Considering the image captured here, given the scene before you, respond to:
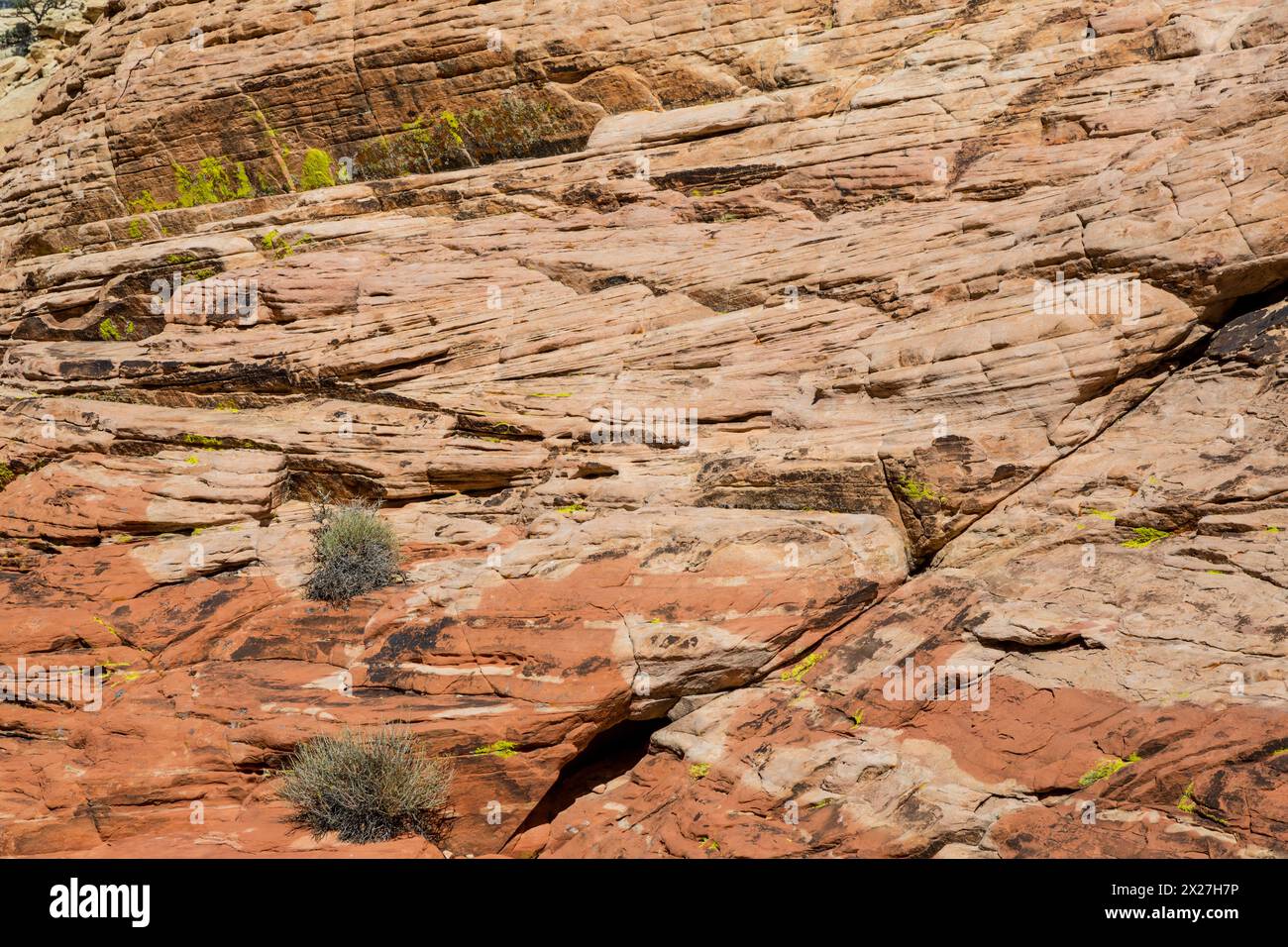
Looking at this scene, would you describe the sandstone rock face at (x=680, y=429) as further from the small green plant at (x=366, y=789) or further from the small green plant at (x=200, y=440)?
the small green plant at (x=366, y=789)

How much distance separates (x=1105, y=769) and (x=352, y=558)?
28.9 feet

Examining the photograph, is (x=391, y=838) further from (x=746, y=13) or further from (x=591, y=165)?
(x=746, y=13)

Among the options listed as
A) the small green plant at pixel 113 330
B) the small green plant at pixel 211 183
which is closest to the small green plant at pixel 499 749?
the small green plant at pixel 113 330

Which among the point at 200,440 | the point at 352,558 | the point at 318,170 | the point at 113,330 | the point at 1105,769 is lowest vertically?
the point at 1105,769

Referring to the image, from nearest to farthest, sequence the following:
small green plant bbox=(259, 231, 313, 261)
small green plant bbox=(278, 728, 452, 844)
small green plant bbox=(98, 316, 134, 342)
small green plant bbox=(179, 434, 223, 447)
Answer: small green plant bbox=(278, 728, 452, 844), small green plant bbox=(179, 434, 223, 447), small green plant bbox=(98, 316, 134, 342), small green plant bbox=(259, 231, 313, 261)

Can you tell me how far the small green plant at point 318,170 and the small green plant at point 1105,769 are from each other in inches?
655

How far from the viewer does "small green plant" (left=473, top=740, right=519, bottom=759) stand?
9.85 m

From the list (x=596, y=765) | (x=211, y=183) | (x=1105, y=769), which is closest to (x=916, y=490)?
(x=1105, y=769)

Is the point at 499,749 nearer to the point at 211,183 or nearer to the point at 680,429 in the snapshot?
the point at 680,429

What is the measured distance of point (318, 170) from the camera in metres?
18.2

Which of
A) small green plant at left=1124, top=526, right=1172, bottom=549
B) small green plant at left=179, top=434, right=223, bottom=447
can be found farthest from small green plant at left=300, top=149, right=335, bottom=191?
small green plant at left=1124, top=526, right=1172, bottom=549

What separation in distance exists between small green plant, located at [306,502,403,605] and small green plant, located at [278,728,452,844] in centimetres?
226

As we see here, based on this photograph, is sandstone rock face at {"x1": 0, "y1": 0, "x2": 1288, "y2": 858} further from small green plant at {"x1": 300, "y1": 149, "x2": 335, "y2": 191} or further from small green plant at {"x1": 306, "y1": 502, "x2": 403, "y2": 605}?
small green plant at {"x1": 306, "y1": 502, "x2": 403, "y2": 605}

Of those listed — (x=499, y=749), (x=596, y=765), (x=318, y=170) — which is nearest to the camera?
(x=499, y=749)
